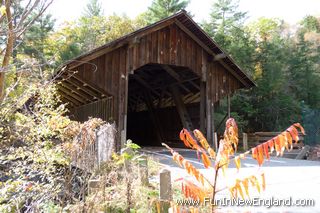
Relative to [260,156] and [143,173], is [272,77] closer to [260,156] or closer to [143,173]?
[143,173]

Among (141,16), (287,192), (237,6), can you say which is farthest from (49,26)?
(287,192)

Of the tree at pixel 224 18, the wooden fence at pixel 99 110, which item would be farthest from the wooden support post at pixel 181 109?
the tree at pixel 224 18

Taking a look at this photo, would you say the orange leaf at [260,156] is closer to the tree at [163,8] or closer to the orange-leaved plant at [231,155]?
the orange-leaved plant at [231,155]

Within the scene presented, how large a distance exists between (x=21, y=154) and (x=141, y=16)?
28.5 meters

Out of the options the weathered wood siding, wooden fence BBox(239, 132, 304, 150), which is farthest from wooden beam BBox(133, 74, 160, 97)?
wooden fence BBox(239, 132, 304, 150)

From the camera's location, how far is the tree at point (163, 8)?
26702 mm

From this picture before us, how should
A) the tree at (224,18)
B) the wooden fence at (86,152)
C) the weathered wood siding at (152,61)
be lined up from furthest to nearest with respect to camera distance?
the tree at (224,18), the weathered wood siding at (152,61), the wooden fence at (86,152)

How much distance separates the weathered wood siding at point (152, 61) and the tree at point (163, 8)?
15498 millimetres

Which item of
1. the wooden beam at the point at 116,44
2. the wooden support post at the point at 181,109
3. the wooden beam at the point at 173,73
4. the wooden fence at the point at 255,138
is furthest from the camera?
the wooden support post at the point at 181,109

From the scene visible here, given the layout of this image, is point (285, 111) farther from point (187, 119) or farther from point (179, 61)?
point (179, 61)

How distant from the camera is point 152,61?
426 inches

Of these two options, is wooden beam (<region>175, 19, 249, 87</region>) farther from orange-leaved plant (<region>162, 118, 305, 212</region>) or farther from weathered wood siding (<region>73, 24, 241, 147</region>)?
orange-leaved plant (<region>162, 118, 305, 212</region>)

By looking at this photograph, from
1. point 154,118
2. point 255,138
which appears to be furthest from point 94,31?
point 255,138

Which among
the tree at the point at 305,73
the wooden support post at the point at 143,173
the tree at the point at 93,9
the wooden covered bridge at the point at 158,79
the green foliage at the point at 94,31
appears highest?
the tree at the point at 93,9
